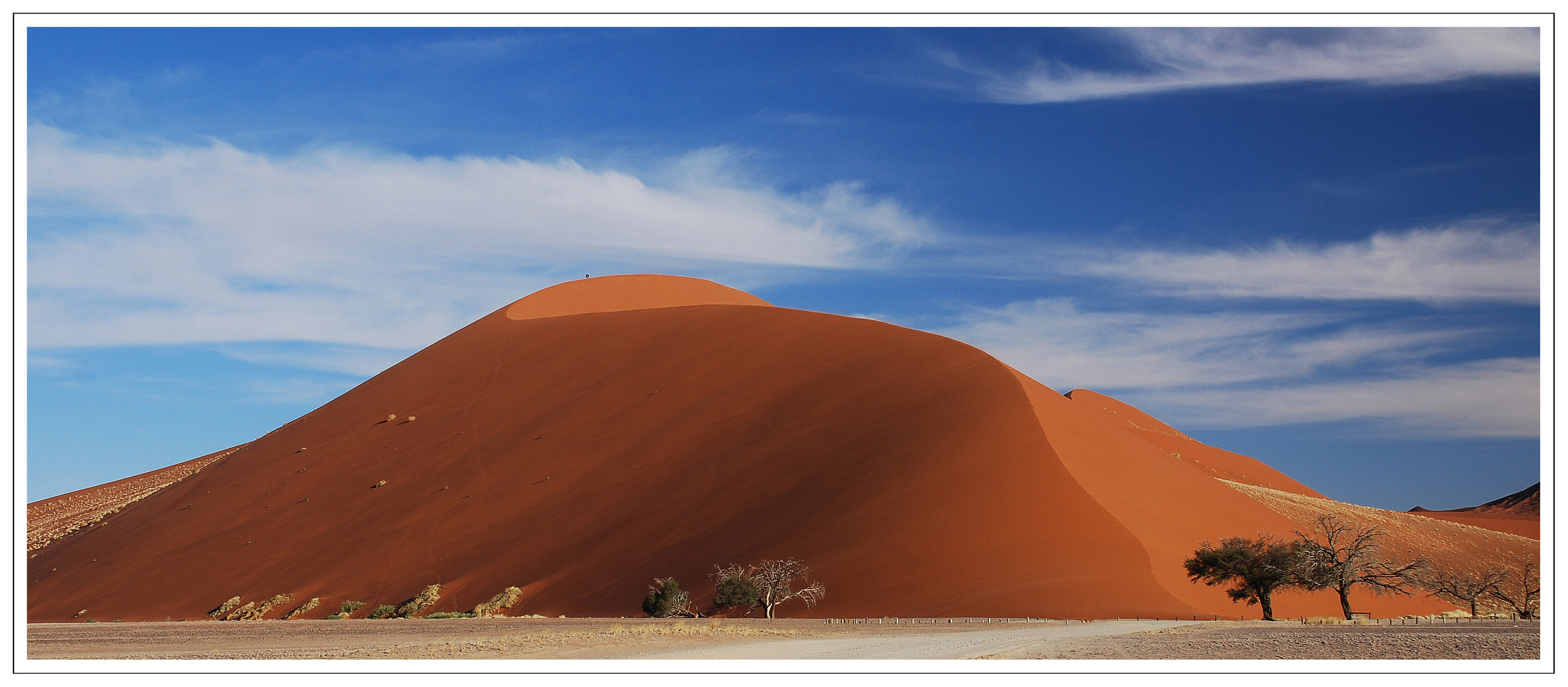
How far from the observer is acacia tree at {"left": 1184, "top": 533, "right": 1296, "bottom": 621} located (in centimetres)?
2562

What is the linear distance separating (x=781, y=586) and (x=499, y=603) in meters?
9.58

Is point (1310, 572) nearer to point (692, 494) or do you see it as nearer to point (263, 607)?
point (692, 494)

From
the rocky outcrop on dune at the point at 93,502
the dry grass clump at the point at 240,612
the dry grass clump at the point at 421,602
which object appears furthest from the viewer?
the rocky outcrop on dune at the point at 93,502

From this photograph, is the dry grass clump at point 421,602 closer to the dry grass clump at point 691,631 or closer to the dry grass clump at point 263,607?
the dry grass clump at point 263,607

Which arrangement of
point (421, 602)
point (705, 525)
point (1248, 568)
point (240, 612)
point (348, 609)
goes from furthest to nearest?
1. point (240, 612)
2. point (348, 609)
3. point (421, 602)
4. point (705, 525)
5. point (1248, 568)

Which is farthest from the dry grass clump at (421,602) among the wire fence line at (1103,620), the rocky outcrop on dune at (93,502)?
the rocky outcrop on dune at (93,502)

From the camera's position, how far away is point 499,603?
32.2 meters

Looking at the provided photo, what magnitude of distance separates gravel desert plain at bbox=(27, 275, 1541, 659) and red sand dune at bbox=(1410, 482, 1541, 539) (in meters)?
1.15

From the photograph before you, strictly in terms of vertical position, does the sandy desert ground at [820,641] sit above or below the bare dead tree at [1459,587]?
below

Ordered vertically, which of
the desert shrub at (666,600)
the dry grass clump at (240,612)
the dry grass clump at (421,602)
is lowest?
the dry grass clump at (240,612)

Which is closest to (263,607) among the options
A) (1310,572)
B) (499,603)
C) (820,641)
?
(499,603)

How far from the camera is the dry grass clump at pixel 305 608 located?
1361 inches

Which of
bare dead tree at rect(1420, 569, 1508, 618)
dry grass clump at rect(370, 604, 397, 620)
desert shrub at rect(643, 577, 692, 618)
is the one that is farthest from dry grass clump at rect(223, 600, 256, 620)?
bare dead tree at rect(1420, 569, 1508, 618)

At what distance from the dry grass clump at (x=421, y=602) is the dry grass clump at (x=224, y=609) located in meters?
6.89
